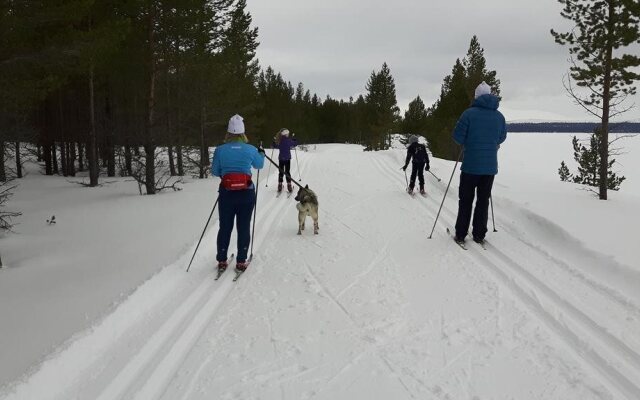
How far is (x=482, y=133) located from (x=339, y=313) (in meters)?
4.14

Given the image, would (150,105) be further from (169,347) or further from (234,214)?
(169,347)

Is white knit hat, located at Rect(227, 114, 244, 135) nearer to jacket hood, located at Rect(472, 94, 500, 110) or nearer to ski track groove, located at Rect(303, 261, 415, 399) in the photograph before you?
ski track groove, located at Rect(303, 261, 415, 399)

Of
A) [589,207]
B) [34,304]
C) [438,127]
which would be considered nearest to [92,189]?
[34,304]

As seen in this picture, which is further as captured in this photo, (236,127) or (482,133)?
(482,133)

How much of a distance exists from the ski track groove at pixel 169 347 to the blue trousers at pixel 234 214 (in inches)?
20.9

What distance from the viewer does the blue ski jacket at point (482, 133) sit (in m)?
6.83

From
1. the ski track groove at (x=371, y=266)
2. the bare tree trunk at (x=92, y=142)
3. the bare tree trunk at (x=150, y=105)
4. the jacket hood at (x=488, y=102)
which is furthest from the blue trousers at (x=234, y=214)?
the bare tree trunk at (x=92, y=142)

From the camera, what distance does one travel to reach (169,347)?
391 centimetres

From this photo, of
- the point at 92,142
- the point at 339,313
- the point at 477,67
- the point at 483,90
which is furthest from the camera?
the point at 477,67

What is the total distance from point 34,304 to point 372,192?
31.0ft

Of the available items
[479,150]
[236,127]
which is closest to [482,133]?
[479,150]

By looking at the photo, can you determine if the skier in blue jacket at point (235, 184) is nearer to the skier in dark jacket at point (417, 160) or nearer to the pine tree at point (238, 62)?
the skier in dark jacket at point (417, 160)

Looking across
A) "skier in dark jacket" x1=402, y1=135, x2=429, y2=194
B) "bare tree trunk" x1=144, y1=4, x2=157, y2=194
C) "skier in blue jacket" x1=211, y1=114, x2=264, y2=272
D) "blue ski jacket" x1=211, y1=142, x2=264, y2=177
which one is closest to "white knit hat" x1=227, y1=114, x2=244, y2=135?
"skier in blue jacket" x1=211, y1=114, x2=264, y2=272

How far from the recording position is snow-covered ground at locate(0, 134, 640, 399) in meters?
3.34
